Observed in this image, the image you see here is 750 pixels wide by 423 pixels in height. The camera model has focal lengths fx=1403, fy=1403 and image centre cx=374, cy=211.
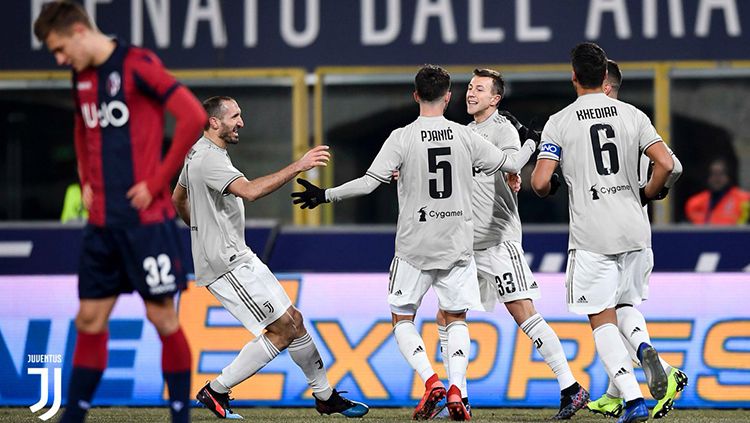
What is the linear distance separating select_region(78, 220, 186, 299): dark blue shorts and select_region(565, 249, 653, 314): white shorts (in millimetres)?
2257

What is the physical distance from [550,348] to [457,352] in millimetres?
577

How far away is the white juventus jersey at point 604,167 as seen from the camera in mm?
7230

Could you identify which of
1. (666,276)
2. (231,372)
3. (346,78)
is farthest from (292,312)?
(346,78)

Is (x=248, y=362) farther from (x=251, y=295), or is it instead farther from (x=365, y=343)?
(x=365, y=343)

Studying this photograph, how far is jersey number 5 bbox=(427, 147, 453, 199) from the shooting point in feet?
25.6

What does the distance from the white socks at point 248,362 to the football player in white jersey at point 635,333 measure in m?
1.87

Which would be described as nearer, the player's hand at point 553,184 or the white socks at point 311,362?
the player's hand at point 553,184

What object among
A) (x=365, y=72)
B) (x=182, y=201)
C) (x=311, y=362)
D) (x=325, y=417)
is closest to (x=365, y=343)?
(x=325, y=417)

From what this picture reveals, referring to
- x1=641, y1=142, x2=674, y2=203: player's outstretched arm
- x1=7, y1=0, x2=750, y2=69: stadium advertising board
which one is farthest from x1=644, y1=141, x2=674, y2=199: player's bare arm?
x1=7, y1=0, x2=750, y2=69: stadium advertising board

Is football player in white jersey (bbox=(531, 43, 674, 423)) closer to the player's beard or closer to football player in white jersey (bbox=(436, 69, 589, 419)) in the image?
football player in white jersey (bbox=(436, 69, 589, 419))

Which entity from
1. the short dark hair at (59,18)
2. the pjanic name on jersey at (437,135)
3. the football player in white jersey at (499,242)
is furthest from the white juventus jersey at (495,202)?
the short dark hair at (59,18)

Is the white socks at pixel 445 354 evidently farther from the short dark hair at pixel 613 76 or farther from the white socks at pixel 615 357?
the short dark hair at pixel 613 76

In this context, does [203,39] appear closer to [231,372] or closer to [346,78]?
[346,78]

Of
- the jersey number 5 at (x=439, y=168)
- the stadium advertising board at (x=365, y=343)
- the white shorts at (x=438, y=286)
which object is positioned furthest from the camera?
the stadium advertising board at (x=365, y=343)
